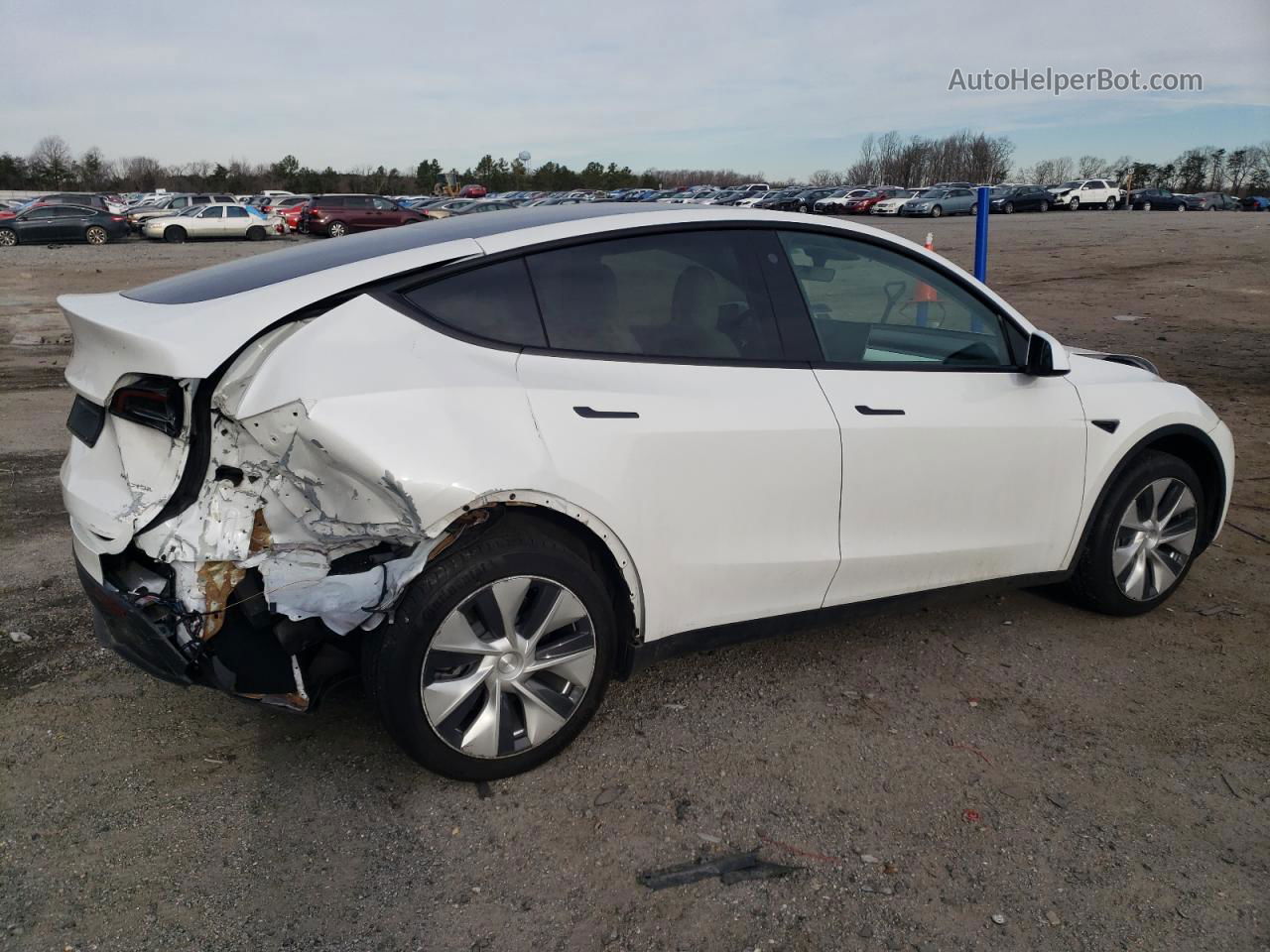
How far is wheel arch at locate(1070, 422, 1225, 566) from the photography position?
409 centimetres

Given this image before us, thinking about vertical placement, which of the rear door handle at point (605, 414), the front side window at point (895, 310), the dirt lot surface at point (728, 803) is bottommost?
the dirt lot surface at point (728, 803)

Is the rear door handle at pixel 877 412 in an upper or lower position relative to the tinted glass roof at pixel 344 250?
lower

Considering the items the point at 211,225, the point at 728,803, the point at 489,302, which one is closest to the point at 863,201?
the point at 211,225

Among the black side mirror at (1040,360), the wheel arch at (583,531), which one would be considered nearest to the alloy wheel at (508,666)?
the wheel arch at (583,531)

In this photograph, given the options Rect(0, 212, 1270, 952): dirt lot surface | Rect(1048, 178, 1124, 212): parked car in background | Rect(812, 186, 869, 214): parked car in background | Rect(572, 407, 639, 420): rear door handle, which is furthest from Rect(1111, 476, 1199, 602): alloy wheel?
Rect(1048, 178, 1124, 212): parked car in background

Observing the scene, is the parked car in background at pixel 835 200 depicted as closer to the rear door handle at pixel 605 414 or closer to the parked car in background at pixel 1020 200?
the parked car in background at pixel 1020 200

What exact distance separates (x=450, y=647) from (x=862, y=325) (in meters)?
2.00

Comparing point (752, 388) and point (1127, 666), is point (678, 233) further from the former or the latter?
point (1127, 666)

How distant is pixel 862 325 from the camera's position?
147 inches

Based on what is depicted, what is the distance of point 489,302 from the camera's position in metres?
2.98

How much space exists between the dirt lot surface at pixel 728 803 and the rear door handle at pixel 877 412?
106 cm

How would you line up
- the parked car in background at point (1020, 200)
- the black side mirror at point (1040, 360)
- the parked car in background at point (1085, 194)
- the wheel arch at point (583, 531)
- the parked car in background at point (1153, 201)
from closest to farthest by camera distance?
1. the wheel arch at point (583, 531)
2. the black side mirror at point (1040, 360)
3. the parked car in background at point (1020, 200)
4. the parked car in background at point (1085, 194)
5. the parked car in background at point (1153, 201)

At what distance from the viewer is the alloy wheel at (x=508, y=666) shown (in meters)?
2.85

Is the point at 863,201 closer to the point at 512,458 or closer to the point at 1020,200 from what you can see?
the point at 1020,200
